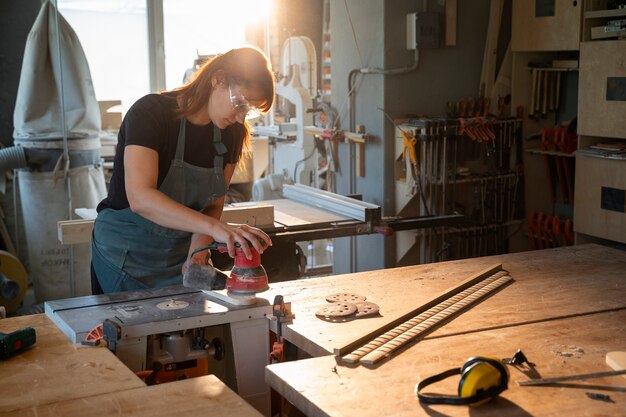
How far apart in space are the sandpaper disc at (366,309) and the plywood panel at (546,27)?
2675 millimetres

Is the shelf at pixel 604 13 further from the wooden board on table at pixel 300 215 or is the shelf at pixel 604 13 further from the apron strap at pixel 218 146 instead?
the apron strap at pixel 218 146

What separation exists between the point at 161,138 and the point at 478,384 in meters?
1.36

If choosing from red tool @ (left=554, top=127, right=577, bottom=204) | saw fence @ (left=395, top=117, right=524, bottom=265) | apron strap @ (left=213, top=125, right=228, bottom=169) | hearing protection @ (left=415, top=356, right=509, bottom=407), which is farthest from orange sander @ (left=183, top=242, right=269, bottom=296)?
red tool @ (left=554, top=127, right=577, bottom=204)

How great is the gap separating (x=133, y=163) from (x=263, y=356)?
714 millimetres

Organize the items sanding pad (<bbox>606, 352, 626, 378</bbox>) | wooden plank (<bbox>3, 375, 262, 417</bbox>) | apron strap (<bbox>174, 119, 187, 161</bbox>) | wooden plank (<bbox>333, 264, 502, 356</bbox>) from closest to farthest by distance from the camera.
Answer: wooden plank (<bbox>3, 375, 262, 417</bbox>) < sanding pad (<bbox>606, 352, 626, 378</bbox>) < wooden plank (<bbox>333, 264, 502, 356</bbox>) < apron strap (<bbox>174, 119, 187, 161</bbox>)

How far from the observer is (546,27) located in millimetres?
4699

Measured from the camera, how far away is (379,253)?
16.0 feet

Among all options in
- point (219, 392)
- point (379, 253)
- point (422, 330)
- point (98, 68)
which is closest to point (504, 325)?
point (422, 330)

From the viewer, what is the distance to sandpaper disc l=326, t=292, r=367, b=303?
2510 millimetres

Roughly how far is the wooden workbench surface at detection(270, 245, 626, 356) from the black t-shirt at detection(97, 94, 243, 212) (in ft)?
1.70

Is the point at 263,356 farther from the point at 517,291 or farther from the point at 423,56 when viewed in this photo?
the point at 423,56

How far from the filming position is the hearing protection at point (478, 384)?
176 centimetres

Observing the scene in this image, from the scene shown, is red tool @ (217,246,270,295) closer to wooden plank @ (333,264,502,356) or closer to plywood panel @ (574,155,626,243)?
wooden plank @ (333,264,502,356)

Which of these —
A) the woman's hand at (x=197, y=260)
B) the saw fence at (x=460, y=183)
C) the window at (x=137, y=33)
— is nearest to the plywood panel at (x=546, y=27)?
the saw fence at (x=460, y=183)
